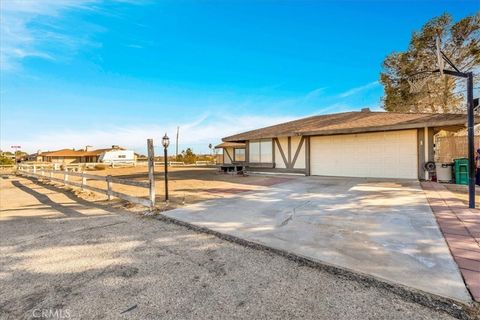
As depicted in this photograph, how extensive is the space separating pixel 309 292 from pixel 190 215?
335 cm

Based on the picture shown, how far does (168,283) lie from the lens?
239cm

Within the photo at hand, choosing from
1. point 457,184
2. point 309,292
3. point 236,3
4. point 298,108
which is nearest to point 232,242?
point 309,292

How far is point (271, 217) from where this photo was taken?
472 cm

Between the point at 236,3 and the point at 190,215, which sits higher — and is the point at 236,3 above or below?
above

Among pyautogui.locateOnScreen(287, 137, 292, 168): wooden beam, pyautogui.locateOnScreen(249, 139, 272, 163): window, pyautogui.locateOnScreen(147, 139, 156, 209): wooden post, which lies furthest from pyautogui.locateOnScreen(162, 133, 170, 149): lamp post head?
pyautogui.locateOnScreen(249, 139, 272, 163): window

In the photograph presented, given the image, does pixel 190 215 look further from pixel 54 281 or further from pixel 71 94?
pixel 71 94

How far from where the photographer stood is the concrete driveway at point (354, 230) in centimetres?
247

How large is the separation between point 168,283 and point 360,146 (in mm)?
11257

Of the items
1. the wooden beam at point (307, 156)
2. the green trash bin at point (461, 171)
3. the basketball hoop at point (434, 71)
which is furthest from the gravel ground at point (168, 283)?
the wooden beam at point (307, 156)

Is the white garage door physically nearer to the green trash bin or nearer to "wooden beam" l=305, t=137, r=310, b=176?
"wooden beam" l=305, t=137, r=310, b=176

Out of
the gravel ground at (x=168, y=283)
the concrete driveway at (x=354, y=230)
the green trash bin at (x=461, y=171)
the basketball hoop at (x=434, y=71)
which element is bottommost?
the gravel ground at (x=168, y=283)

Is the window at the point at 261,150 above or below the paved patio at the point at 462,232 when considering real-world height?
above

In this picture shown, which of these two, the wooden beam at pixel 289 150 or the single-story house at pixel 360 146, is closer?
the single-story house at pixel 360 146

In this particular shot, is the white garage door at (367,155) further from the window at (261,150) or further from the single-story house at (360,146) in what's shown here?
the window at (261,150)
